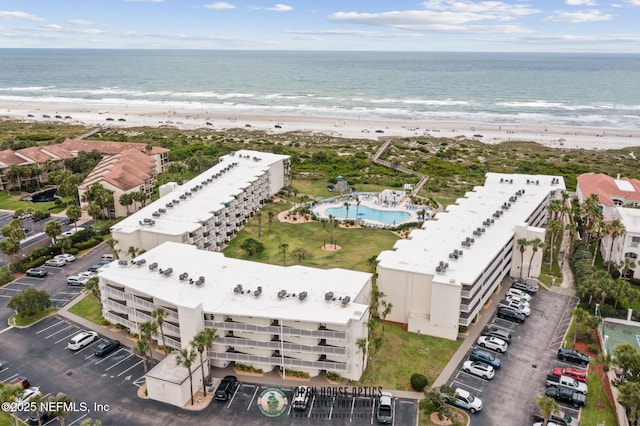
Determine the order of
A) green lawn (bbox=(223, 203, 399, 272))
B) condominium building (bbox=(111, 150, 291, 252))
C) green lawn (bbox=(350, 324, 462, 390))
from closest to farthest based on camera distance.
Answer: green lawn (bbox=(350, 324, 462, 390))
condominium building (bbox=(111, 150, 291, 252))
green lawn (bbox=(223, 203, 399, 272))

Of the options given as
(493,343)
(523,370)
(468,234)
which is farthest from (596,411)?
(468,234)

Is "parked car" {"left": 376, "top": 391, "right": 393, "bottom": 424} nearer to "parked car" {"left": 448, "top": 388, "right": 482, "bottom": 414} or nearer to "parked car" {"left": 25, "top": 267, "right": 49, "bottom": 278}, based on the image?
"parked car" {"left": 448, "top": 388, "right": 482, "bottom": 414}

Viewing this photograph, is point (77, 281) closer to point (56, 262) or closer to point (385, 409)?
point (56, 262)

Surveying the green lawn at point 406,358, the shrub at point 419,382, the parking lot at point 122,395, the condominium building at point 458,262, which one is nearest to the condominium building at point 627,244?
the condominium building at point 458,262

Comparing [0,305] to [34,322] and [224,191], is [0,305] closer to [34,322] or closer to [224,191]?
[34,322]

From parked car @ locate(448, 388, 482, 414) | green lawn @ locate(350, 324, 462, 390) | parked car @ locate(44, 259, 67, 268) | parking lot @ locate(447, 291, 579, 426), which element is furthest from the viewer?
parked car @ locate(44, 259, 67, 268)

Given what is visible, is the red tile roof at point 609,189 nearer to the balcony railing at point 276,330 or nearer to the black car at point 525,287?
the black car at point 525,287

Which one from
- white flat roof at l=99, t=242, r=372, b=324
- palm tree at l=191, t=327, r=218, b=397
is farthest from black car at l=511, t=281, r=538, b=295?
palm tree at l=191, t=327, r=218, b=397
